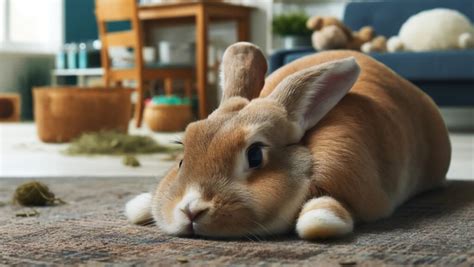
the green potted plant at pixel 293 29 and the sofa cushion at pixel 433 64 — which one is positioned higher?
the green potted plant at pixel 293 29

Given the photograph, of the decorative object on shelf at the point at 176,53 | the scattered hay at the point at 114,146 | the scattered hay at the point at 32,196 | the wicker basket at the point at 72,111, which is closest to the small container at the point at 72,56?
the decorative object on shelf at the point at 176,53

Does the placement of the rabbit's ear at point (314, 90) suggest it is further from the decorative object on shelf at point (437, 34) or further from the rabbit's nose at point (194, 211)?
the decorative object on shelf at point (437, 34)

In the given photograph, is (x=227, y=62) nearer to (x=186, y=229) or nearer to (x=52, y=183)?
(x=186, y=229)

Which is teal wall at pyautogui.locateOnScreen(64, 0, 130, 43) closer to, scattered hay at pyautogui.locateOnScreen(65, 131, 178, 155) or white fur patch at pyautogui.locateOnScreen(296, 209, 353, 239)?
scattered hay at pyautogui.locateOnScreen(65, 131, 178, 155)

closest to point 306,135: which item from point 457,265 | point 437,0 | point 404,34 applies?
point 457,265

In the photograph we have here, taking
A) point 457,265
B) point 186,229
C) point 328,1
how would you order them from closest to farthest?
point 457,265, point 186,229, point 328,1

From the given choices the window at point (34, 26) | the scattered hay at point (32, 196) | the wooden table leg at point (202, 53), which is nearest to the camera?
the scattered hay at point (32, 196)

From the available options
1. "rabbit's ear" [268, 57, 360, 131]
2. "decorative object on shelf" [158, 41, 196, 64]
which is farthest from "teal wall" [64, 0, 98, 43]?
"rabbit's ear" [268, 57, 360, 131]
